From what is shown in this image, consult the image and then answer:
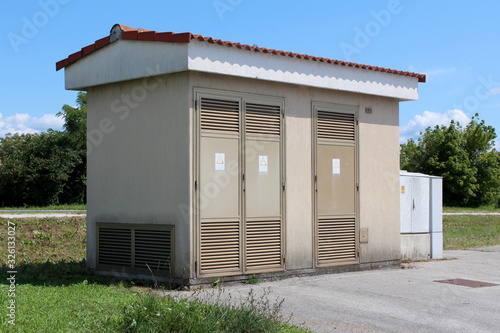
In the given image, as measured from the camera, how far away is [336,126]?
1214 cm

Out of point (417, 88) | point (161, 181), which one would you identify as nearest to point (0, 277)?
point (161, 181)

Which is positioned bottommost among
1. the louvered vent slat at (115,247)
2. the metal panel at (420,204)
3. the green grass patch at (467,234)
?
the green grass patch at (467,234)

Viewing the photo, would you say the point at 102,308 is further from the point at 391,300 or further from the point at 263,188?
the point at 391,300

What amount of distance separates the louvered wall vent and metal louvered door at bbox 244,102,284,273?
1.36 metres

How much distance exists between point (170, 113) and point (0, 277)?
3979 mm

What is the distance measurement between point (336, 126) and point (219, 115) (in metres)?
2.79

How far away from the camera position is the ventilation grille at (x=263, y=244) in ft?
34.9

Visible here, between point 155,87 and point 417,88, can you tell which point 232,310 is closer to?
point 155,87

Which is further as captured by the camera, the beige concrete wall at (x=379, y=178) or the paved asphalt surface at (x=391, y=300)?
the beige concrete wall at (x=379, y=178)

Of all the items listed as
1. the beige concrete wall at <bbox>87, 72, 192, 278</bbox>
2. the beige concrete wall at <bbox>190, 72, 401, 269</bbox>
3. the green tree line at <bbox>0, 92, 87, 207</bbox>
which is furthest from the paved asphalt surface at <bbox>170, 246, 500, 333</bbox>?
the green tree line at <bbox>0, 92, 87, 207</bbox>

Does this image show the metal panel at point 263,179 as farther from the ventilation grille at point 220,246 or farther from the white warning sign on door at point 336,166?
the white warning sign on door at point 336,166

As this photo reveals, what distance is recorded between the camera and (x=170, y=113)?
10.2m

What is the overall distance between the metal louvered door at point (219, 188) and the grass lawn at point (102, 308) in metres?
1.15

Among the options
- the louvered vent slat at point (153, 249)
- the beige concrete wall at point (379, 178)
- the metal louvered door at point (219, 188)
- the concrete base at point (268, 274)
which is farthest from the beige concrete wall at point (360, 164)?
the louvered vent slat at point (153, 249)
